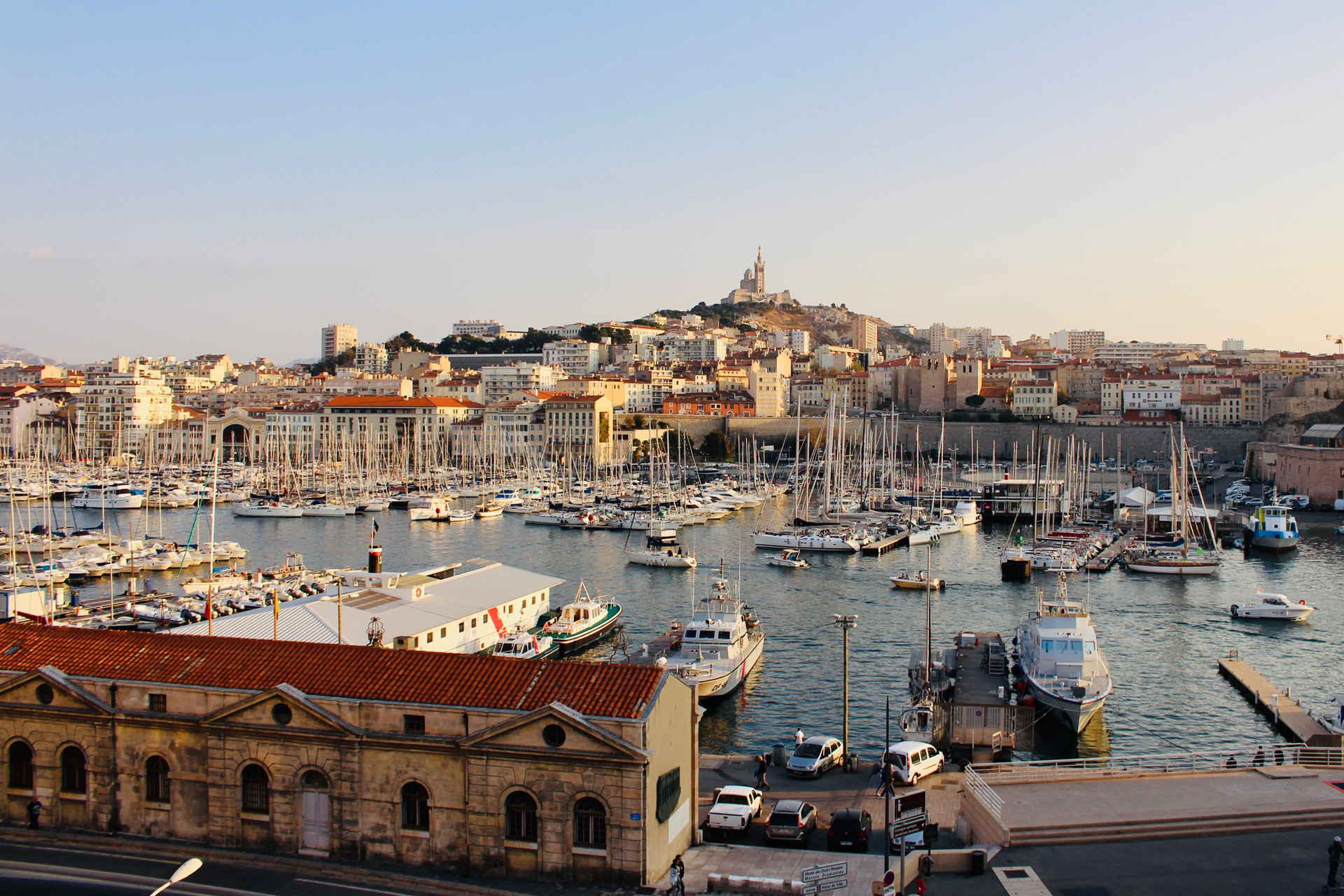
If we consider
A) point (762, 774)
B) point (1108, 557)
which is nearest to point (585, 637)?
point (762, 774)

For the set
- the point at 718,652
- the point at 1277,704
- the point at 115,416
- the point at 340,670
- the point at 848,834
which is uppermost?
the point at 115,416

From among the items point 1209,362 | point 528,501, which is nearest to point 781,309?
point 1209,362

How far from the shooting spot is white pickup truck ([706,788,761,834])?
9703 millimetres

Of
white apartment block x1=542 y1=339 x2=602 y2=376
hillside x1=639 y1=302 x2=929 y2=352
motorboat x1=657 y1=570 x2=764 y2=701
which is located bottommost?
motorboat x1=657 y1=570 x2=764 y2=701

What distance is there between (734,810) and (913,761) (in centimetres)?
275

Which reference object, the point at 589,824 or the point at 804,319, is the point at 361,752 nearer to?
the point at 589,824

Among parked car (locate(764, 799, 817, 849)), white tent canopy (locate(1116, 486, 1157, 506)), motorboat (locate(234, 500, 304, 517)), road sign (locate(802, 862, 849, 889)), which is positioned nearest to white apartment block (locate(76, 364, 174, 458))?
motorboat (locate(234, 500, 304, 517))

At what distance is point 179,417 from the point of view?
76.5 m

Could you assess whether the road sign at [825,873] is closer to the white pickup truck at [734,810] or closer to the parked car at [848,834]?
the parked car at [848,834]

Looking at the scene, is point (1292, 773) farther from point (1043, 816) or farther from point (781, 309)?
point (781, 309)

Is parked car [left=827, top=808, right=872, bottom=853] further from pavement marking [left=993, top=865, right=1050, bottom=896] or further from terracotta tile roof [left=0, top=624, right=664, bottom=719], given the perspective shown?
terracotta tile roof [left=0, top=624, right=664, bottom=719]

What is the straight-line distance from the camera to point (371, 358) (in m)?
114

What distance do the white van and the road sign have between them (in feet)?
11.0

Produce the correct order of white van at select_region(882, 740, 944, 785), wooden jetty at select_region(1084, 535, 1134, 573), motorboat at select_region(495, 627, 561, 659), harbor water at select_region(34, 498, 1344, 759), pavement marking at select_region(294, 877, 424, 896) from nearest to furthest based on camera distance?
pavement marking at select_region(294, 877, 424, 896)
white van at select_region(882, 740, 944, 785)
harbor water at select_region(34, 498, 1344, 759)
motorboat at select_region(495, 627, 561, 659)
wooden jetty at select_region(1084, 535, 1134, 573)
